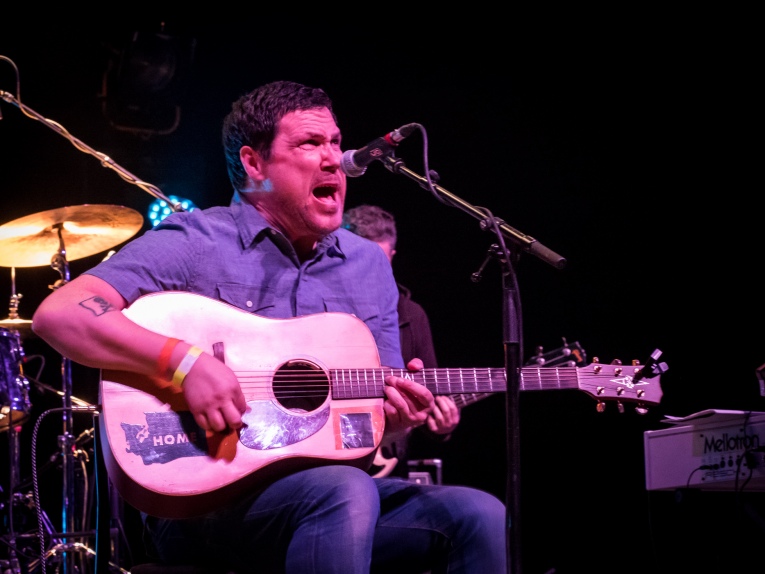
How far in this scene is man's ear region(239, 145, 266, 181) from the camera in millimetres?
3055

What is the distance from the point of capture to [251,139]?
10.0 ft

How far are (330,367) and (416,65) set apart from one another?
14.4ft

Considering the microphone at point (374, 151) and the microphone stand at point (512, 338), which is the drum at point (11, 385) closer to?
the microphone at point (374, 151)

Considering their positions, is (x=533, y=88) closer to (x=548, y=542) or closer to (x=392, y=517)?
(x=548, y=542)

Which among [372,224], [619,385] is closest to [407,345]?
[372,224]

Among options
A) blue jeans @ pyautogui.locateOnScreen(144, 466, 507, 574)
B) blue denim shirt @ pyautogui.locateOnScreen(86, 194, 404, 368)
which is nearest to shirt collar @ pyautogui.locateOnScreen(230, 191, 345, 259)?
blue denim shirt @ pyautogui.locateOnScreen(86, 194, 404, 368)

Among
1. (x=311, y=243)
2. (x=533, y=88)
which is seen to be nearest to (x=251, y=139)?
(x=311, y=243)

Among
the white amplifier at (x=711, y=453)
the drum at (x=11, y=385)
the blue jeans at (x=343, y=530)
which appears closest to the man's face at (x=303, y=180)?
the blue jeans at (x=343, y=530)

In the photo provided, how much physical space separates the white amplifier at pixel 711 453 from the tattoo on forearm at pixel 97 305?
2.43 m

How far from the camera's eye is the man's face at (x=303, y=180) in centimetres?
294

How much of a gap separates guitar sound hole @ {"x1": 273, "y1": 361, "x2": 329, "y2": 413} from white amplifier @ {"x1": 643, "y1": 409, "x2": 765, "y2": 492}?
175 centimetres

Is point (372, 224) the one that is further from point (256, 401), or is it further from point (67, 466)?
point (256, 401)

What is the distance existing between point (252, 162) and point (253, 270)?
1.73 feet

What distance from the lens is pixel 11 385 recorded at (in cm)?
434
